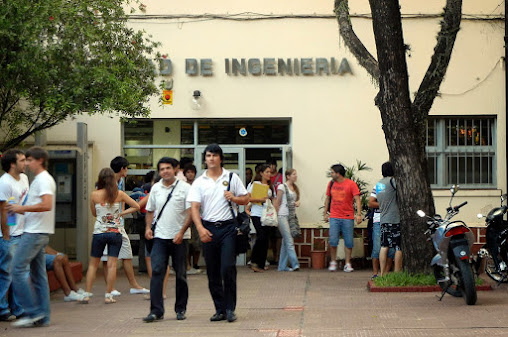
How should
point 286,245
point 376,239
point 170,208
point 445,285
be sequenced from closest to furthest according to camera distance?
point 170,208, point 445,285, point 376,239, point 286,245

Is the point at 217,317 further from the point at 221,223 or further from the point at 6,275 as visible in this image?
the point at 6,275

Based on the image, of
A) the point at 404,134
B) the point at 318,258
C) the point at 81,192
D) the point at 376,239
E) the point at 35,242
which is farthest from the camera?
the point at 318,258

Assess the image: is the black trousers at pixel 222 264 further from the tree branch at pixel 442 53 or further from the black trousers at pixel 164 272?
the tree branch at pixel 442 53

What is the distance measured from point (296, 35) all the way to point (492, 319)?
328 inches

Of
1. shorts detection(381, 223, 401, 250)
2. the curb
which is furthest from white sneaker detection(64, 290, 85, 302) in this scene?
shorts detection(381, 223, 401, 250)

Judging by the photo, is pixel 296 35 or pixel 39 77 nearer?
pixel 39 77

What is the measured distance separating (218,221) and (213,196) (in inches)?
10.4

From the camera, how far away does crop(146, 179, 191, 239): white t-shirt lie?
31.7 ft

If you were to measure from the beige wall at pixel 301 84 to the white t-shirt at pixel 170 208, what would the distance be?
653 cm

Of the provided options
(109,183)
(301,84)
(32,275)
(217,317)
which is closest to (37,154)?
(32,275)

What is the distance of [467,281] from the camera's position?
10.1m

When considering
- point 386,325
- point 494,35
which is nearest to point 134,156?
point 494,35

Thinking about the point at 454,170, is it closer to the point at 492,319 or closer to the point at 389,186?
the point at 389,186

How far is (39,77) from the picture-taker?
12.1 m
